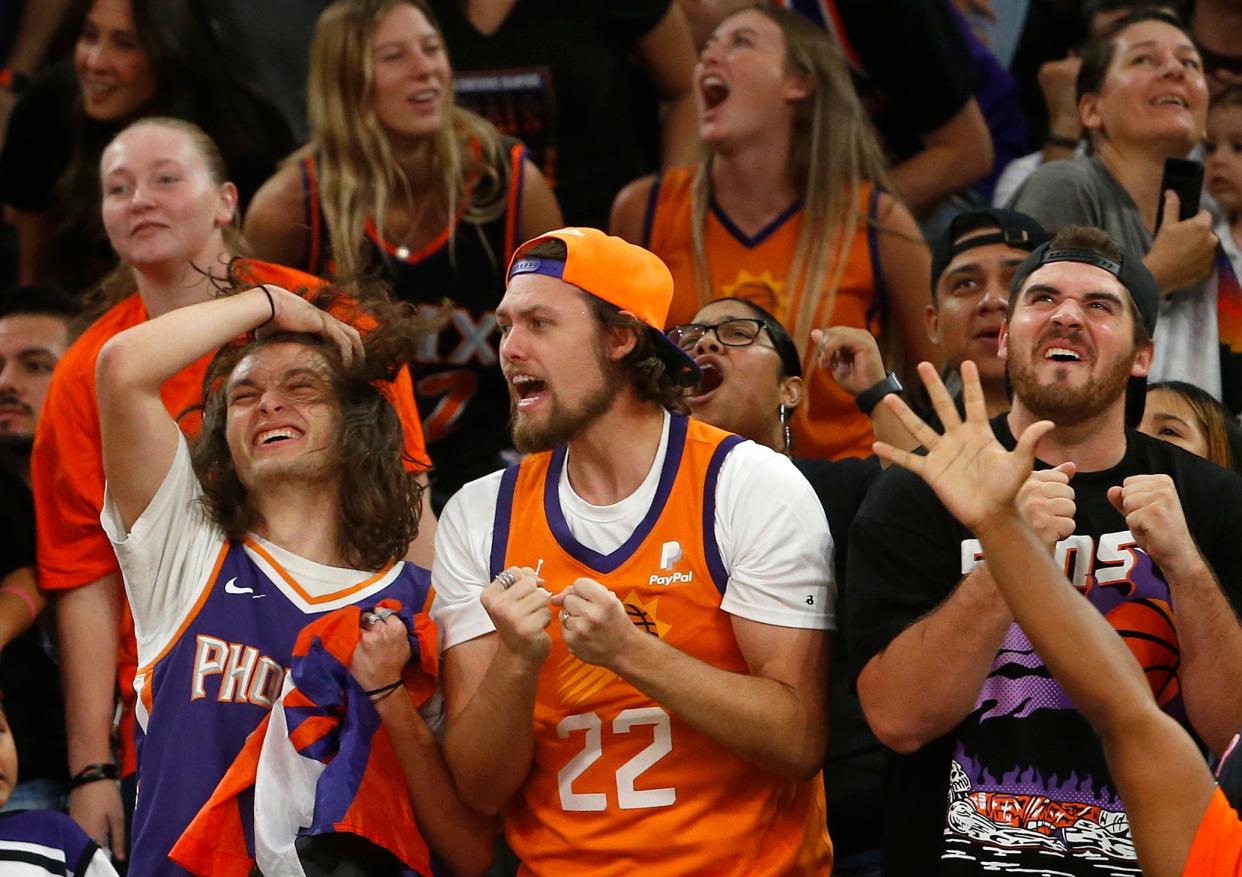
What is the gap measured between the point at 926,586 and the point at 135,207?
7.48ft

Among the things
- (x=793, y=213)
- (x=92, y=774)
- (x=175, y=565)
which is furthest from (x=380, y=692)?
(x=793, y=213)

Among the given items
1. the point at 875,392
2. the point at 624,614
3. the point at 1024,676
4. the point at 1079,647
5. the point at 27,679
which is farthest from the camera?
the point at 27,679

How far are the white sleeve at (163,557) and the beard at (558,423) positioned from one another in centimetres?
72

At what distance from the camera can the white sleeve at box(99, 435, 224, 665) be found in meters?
3.89

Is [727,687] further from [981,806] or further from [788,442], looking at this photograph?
[788,442]

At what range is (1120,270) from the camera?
3.86 metres

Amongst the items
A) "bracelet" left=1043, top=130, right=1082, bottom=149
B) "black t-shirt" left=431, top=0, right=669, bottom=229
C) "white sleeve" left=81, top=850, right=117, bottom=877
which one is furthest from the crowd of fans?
"bracelet" left=1043, top=130, right=1082, bottom=149

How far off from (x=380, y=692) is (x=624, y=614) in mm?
611

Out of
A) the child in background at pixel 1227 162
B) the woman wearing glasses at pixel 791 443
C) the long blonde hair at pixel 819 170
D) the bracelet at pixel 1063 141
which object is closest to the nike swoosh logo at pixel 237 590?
the woman wearing glasses at pixel 791 443

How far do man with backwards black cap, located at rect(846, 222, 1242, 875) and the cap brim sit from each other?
0.53m

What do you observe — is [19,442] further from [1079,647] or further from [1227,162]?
[1227,162]

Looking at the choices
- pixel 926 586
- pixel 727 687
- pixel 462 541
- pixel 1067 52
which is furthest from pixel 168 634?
pixel 1067 52

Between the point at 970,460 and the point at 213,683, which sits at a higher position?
the point at 970,460

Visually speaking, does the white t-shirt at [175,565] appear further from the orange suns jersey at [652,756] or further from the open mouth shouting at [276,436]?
the orange suns jersey at [652,756]
